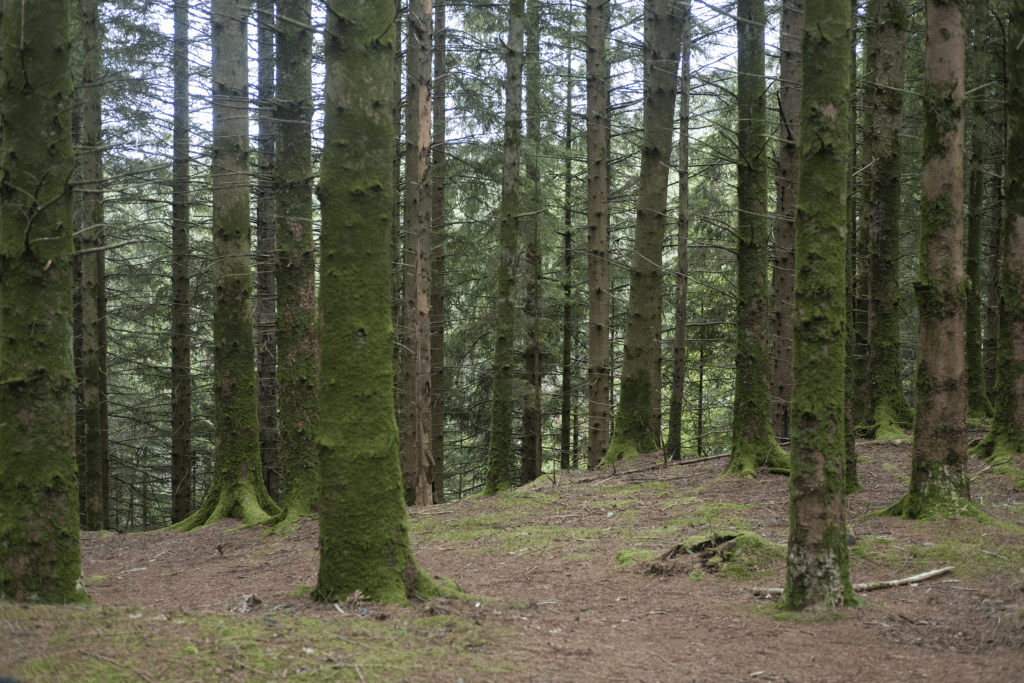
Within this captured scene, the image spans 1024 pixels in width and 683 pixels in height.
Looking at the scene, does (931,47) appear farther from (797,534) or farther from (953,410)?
(797,534)

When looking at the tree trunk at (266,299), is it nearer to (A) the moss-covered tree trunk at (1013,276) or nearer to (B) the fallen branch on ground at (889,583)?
(B) the fallen branch on ground at (889,583)

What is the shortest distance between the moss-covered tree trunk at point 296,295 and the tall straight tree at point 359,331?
14.4 feet

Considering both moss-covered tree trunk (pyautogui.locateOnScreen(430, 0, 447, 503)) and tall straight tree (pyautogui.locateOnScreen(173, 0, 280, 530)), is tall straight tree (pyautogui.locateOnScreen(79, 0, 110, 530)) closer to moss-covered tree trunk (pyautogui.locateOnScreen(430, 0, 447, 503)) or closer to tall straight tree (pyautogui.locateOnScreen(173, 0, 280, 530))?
tall straight tree (pyautogui.locateOnScreen(173, 0, 280, 530))

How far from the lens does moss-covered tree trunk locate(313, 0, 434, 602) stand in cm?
488

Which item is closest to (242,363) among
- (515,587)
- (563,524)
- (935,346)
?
(563,524)

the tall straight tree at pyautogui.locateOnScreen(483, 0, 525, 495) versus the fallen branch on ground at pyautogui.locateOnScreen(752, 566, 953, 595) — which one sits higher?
the tall straight tree at pyautogui.locateOnScreen(483, 0, 525, 495)

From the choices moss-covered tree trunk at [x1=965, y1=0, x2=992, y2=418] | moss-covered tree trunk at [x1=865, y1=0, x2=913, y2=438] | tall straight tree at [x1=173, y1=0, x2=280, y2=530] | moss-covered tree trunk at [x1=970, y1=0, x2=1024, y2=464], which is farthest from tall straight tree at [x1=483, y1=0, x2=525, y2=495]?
moss-covered tree trunk at [x1=965, y1=0, x2=992, y2=418]

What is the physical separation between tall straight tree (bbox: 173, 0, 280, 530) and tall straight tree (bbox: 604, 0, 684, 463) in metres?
6.34

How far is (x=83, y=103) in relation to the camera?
12.9 metres

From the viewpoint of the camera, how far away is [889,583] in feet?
18.5

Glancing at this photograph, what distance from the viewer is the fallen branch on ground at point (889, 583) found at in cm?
560

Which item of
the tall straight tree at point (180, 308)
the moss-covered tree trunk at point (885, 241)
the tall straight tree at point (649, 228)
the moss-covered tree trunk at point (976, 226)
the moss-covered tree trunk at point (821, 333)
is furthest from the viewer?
the tall straight tree at point (180, 308)

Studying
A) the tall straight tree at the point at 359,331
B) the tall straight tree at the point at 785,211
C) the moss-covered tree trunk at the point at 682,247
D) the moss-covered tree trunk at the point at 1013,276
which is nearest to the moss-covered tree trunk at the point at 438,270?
the moss-covered tree trunk at the point at 682,247

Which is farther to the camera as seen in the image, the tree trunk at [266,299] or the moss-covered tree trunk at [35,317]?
the tree trunk at [266,299]
